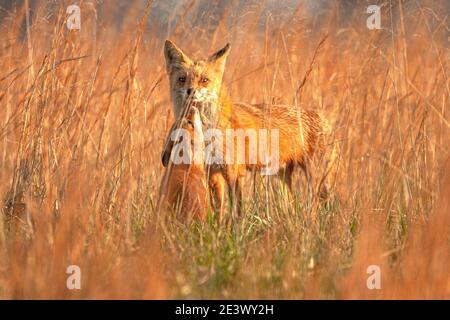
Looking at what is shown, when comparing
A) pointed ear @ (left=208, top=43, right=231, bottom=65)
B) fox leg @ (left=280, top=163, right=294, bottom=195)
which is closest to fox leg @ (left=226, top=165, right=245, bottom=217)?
fox leg @ (left=280, top=163, right=294, bottom=195)

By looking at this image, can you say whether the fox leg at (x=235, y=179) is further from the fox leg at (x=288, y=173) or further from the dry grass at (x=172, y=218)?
the fox leg at (x=288, y=173)

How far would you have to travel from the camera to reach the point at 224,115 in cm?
554

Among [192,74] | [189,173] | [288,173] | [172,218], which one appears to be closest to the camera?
[172,218]

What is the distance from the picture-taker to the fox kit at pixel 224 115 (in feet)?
17.1

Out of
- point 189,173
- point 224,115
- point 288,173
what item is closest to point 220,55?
point 224,115

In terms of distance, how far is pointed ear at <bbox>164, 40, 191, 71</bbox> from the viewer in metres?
5.24

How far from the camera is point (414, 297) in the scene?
2.93m

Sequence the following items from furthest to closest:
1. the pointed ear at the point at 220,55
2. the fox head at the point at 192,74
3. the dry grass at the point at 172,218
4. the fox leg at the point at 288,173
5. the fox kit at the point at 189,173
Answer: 1. the fox leg at the point at 288,173
2. the pointed ear at the point at 220,55
3. the fox head at the point at 192,74
4. the fox kit at the point at 189,173
5. the dry grass at the point at 172,218

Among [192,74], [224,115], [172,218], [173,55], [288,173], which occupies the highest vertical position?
[173,55]

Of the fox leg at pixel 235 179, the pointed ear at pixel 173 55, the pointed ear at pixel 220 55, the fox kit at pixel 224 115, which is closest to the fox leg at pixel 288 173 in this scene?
the fox kit at pixel 224 115

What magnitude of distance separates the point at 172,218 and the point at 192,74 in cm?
142

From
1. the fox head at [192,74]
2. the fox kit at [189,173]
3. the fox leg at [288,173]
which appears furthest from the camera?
the fox leg at [288,173]

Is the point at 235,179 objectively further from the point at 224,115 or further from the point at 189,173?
the point at 189,173

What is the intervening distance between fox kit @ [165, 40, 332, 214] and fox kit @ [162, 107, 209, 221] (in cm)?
26
